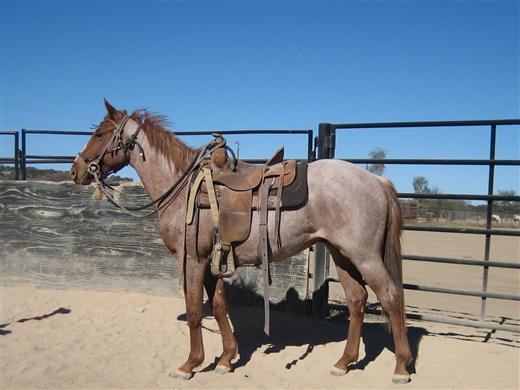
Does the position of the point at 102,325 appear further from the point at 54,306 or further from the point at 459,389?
the point at 459,389

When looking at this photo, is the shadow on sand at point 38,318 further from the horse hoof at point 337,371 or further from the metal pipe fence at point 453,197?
the horse hoof at point 337,371

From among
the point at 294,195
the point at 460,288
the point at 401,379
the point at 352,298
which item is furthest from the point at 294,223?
the point at 460,288

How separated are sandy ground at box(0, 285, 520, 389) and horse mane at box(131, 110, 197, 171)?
1.82 meters

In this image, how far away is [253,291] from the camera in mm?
4957

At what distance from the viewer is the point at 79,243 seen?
220 inches

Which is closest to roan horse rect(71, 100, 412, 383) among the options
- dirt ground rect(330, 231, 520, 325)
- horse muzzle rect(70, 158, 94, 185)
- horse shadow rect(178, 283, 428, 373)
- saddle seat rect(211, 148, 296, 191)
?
horse muzzle rect(70, 158, 94, 185)

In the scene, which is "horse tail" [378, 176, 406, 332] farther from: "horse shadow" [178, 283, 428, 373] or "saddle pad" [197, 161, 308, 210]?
"horse shadow" [178, 283, 428, 373]

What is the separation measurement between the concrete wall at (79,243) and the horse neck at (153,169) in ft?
5.83

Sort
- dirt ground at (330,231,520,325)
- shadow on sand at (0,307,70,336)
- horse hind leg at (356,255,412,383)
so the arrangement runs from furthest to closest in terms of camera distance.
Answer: dirt ground at (330,231,520,325)
shadow on sand at (0,307,70,336)
horse hind leg at (356,255,412,383)

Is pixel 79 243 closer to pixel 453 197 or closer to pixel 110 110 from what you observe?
pixel 110 110

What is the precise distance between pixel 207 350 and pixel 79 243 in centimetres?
266

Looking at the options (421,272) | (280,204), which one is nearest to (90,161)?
(280,204)

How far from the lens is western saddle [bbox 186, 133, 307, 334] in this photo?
320 cm

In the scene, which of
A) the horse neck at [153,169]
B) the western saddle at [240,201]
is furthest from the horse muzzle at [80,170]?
the western saddle at [240,201]
